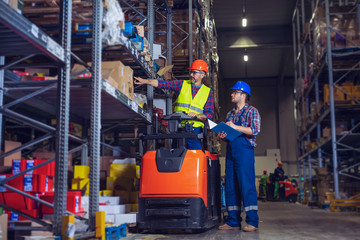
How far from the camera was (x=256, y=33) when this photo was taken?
21.4 meters

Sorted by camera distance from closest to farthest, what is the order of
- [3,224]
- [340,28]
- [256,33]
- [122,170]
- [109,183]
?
[3,224] < [109,183] < [122,170] < [340,28] < [256,33]

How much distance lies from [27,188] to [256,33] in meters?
18.7

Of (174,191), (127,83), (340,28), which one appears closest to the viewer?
(174,191)

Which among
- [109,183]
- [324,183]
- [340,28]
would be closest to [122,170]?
[109,183]

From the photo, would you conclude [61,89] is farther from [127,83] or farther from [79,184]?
[79,184]

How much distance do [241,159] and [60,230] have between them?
274 centimetres

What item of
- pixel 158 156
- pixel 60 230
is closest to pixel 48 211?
pixel 60 230

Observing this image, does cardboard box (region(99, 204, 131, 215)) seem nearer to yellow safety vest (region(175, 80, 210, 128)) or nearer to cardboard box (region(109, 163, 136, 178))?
cardboard box (region(109, 163, 136, 178))

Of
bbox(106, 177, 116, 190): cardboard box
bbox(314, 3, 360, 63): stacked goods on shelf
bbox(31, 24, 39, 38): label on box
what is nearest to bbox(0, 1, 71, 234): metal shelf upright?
bbox(31, 24, 39, 38): label on box

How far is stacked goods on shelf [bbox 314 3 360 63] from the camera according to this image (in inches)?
443

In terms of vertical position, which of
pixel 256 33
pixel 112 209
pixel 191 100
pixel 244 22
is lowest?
pixel 112 209

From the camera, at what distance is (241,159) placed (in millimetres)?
5508

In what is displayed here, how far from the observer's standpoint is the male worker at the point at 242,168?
545 centimetres

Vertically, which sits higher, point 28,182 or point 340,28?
point 340,28
